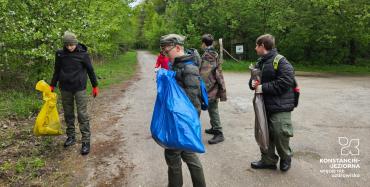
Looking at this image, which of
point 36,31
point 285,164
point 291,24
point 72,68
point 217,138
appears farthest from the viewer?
point 291,24

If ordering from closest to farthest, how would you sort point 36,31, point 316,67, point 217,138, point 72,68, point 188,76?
point 188,76 → point 72,68 → point 217,138 → point 36,31 → point 316,67

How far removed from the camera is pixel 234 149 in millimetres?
5852

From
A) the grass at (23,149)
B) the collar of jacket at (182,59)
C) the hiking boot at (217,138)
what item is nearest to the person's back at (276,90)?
the collar of jacket at (182,59)

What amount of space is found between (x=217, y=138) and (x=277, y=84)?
7.21 ft

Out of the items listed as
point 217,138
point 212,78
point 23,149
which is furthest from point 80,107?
point 217,138

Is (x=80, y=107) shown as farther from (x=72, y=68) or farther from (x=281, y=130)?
(x=281, y=130)

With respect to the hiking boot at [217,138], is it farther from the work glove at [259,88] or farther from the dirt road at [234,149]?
the work glove at [259,88]

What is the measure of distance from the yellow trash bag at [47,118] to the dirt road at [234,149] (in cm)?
81

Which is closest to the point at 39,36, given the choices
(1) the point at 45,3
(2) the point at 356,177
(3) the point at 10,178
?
(1) the point at 45,3

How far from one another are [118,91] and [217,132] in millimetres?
7572

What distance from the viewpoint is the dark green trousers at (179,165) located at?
3715 mm

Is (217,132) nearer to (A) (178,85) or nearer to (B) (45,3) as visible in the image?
(A) (178,85)

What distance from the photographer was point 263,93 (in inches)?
178

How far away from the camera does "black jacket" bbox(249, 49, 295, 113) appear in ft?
14.3
